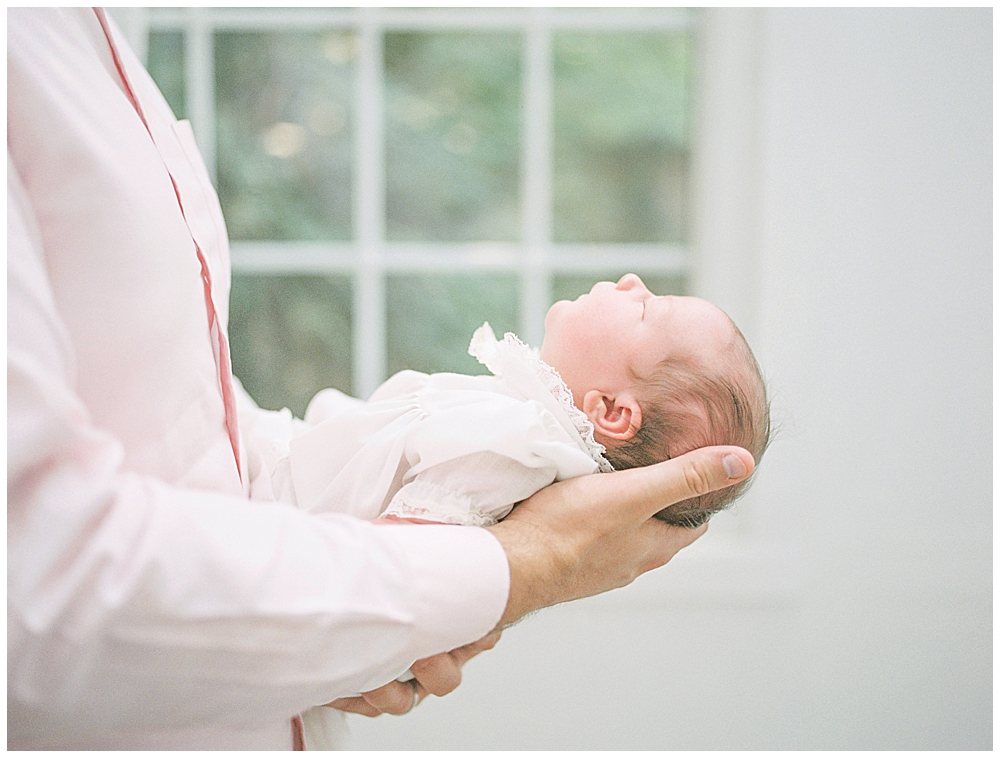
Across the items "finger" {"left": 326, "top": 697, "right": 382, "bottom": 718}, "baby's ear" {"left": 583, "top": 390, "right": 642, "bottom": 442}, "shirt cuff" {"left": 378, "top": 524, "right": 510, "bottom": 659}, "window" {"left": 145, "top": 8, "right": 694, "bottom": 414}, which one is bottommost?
"finger" {"left": 326, "top": 697, "right": 382, "bottom": 718}

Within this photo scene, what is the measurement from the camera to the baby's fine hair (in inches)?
37.3

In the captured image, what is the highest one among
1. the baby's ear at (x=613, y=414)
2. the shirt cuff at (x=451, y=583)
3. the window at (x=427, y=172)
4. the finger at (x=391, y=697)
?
the window at (x=427, y=172)

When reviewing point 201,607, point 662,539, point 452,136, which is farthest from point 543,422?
point 452,136

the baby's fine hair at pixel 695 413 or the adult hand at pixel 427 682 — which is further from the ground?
the baby's fine hair at pixel 695 413

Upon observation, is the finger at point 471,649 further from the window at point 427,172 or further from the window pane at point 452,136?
the window pane at point 452,136

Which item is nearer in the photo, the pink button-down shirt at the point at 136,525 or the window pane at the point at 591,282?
the pink button-down shirt at the point at 136,525

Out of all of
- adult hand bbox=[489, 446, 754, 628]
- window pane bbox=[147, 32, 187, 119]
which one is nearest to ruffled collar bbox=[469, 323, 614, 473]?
adult hand bbox=[489, 446, 754, 628]

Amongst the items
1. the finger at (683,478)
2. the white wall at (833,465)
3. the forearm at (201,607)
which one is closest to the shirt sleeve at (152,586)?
the forearm at (201,607)

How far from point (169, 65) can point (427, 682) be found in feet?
5.62

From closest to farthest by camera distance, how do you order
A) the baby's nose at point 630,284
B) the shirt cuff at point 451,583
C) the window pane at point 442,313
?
the shirt cuff at point 451,583
the baby's nose at point 630,284
the window pane at point 442,313

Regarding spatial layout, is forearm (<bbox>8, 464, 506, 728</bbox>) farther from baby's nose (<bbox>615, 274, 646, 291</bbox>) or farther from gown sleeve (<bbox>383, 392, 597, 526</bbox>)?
baby's nose (<bbox>615, 274, 646, 291</bbox>)

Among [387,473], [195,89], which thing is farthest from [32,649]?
[195,89]

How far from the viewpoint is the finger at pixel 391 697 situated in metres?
0.86

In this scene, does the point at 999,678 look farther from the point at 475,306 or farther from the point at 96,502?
the point at 96,502
